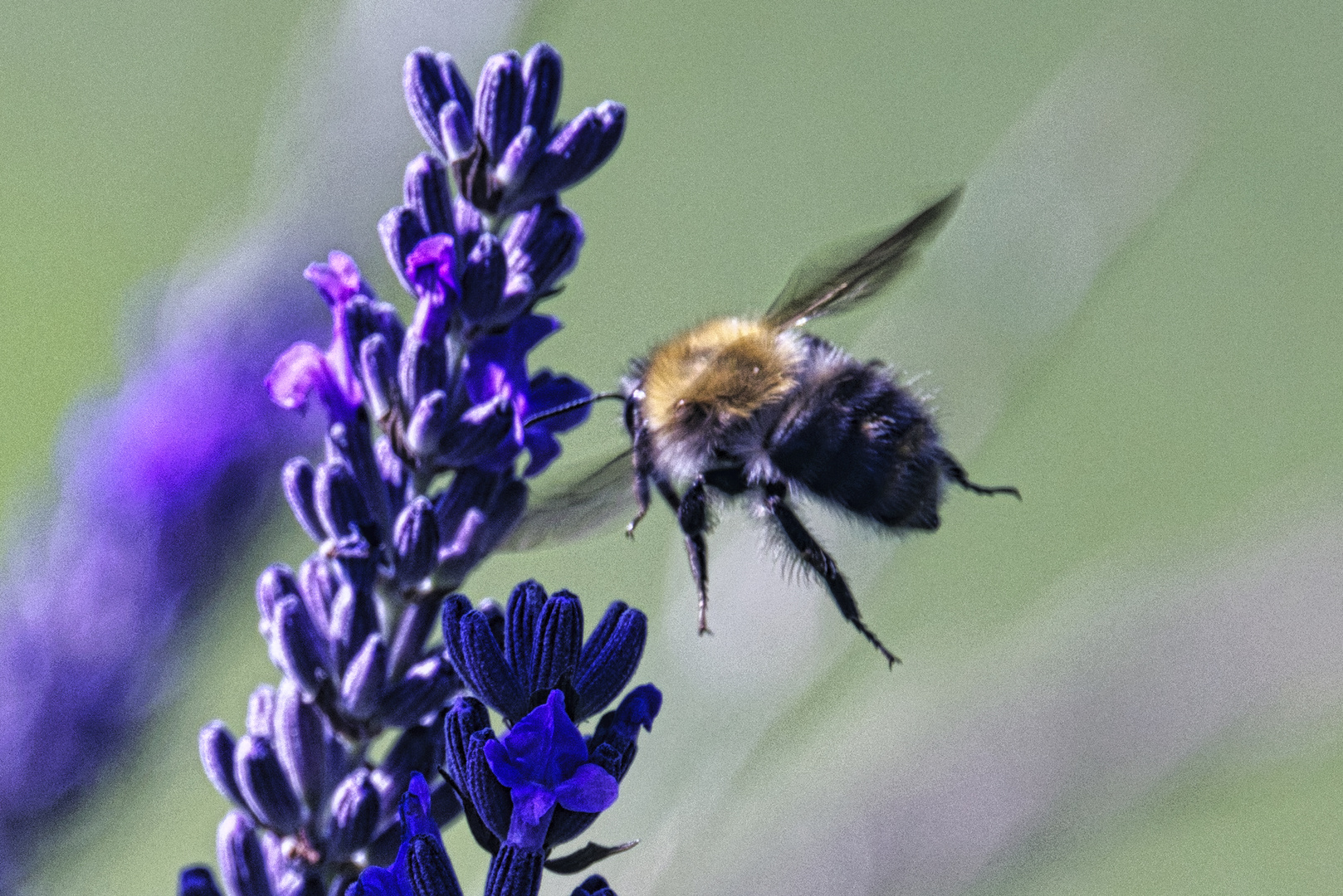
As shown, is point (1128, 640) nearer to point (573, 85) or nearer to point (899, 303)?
point (899, 303)

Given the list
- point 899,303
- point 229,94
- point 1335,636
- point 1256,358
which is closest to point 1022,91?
point 1256,358

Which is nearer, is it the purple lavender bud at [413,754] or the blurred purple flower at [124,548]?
the purple lavender bud at [413,754]

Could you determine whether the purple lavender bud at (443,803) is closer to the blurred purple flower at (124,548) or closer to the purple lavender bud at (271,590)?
the purple lavender bud at (271,590)

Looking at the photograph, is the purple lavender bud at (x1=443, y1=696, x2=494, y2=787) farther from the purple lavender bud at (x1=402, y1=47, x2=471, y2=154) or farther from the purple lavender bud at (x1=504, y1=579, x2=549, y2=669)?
the purple lavender bud at (x1=402, y1=47, x2=471, y2=154)

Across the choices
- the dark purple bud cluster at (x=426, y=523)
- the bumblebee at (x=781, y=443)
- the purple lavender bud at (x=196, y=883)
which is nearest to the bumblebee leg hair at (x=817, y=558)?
the bumblebee at (x=781, y=443)

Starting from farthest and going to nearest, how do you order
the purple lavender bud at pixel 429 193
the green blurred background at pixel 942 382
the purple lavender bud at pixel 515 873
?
the green blurred background at pixel 942 382
the purple lavender bud at pixel 429 193
the purple lavender bud at pixel 515 873
